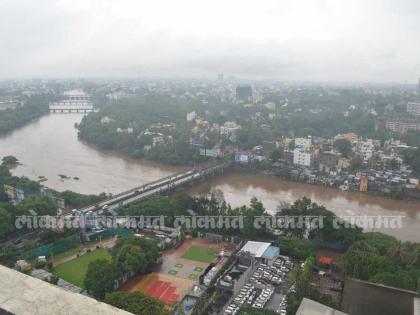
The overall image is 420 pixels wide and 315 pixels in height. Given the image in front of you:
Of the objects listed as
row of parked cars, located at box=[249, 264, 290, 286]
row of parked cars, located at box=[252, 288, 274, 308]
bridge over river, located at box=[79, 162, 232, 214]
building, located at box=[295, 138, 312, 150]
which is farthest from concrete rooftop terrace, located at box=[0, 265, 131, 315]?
building, located at box=[295, 138, 312, 150]

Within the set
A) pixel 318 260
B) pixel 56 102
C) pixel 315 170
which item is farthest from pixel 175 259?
pixel 56 102

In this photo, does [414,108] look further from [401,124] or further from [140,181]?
[140,181]

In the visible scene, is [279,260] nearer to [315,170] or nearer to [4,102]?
[315,170]

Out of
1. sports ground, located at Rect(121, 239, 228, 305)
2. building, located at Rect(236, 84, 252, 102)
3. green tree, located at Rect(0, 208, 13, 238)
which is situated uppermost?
building, located at Rect(236, 84, 252, 102)

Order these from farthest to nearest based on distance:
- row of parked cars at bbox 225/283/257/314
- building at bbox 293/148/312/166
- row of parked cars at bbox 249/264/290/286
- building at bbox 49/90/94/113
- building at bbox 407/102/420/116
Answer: building at bbox 49/90/94/113 → building at bbox 407/102/420/116 → building at bbox 293/148/312/166 → row of parked cars at bbox 249/264/290/286 → row of parked cars at bbox 225/283/257/314

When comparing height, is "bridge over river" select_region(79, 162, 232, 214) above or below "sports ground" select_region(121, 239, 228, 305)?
above

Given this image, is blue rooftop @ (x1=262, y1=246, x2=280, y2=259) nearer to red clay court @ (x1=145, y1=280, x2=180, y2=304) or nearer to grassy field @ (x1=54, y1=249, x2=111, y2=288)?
red clay court @ (x1=145, y1=280, x2=180, y2=304)

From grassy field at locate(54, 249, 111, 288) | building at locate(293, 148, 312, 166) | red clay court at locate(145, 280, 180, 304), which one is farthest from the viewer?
building at locate(293, 148, 312, 166)
